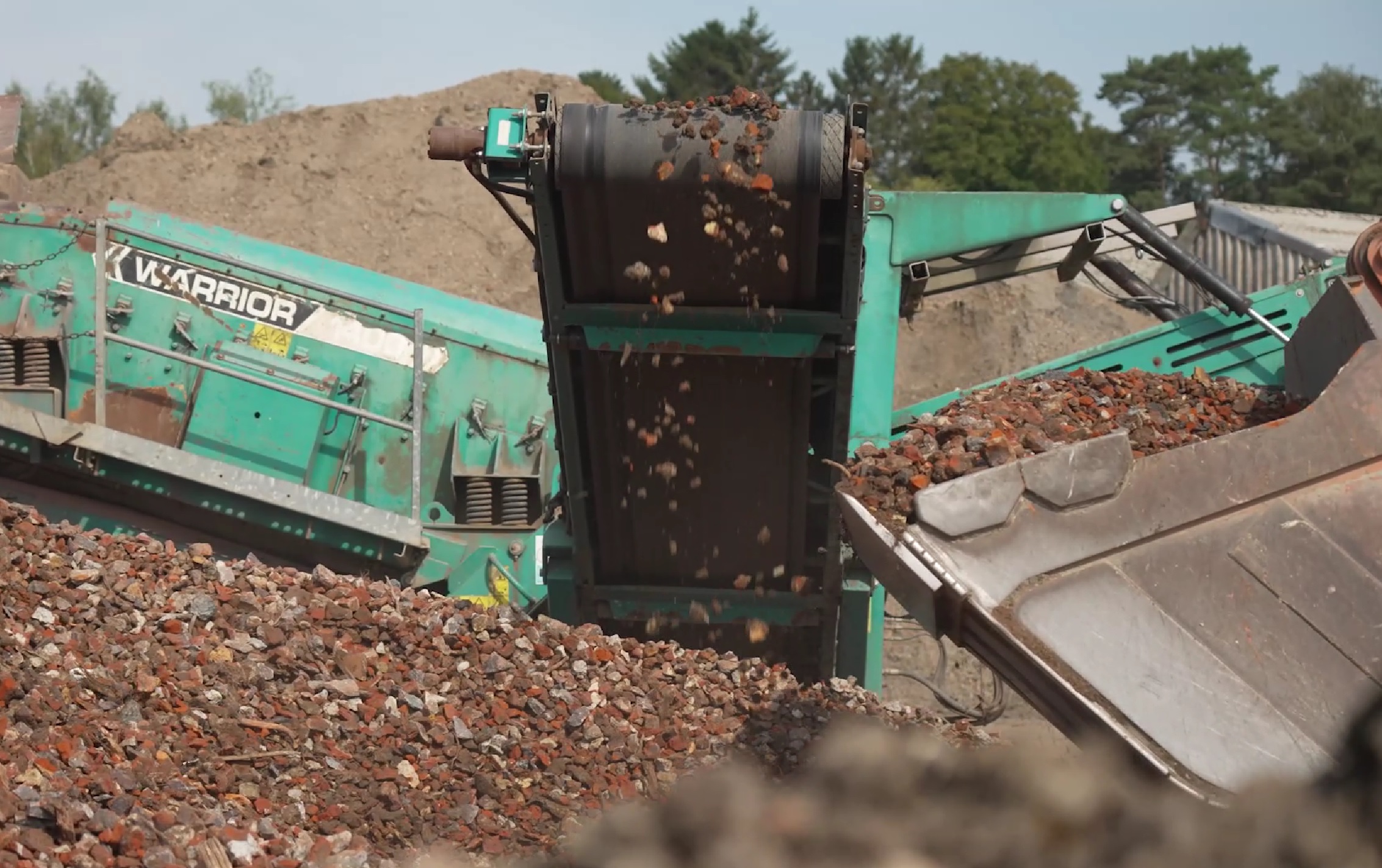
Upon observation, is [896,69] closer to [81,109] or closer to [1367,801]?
[81,109]

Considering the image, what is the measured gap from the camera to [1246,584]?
10.8 feet

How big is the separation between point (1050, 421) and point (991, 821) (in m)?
1.43

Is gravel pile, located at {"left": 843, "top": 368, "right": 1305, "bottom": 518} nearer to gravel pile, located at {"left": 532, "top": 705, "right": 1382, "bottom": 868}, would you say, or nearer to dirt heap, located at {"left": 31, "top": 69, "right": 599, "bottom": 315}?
gravel pile, located at {"left": 532, "top": 705, "right": 1382, "bottom": 868}

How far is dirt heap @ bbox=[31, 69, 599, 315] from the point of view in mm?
17469

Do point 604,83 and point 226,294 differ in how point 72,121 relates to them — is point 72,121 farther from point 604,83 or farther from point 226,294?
point 226,294

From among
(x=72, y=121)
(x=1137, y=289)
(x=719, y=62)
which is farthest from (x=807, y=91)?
(x=1137, y=289)

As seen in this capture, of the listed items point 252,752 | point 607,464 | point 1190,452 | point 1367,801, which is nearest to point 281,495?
point 607,464

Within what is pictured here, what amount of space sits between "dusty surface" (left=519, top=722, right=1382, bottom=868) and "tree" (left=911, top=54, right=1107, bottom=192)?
97.8ft

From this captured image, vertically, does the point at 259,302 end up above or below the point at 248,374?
above

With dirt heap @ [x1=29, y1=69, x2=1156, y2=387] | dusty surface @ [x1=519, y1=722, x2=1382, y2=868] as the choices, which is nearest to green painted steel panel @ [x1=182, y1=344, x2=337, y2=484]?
dusty surface @ [x1=519, y1=722, x2=1382, y2=868]

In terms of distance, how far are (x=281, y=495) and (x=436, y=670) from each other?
2431 mm

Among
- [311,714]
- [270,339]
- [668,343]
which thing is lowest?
[311,714]

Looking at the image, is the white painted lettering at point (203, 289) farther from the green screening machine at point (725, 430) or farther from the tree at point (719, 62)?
the tree at point (719, 62)

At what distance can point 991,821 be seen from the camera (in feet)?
9.01
